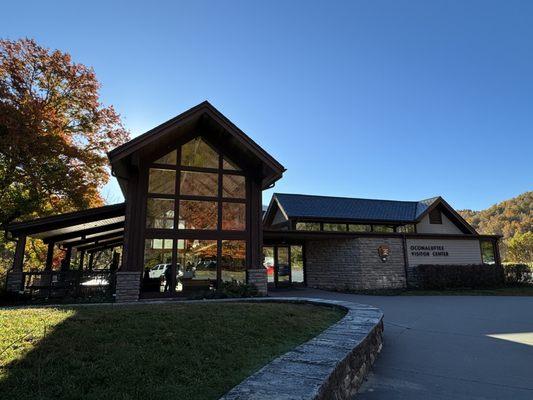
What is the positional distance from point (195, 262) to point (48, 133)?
9.25 metres

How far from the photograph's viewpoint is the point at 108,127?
18.3 m

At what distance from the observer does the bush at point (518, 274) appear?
19630 millimetres

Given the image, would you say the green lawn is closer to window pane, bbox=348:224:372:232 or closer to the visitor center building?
the visitor center building

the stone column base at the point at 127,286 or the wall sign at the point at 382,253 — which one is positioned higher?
the wall sign at the point at 382,253

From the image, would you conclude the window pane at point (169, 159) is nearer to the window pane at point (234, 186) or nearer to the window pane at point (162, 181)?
the window pane at point (162, 181)

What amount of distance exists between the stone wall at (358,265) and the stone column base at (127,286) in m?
10.2

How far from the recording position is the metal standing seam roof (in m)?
19.5

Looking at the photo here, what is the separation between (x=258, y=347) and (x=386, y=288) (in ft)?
47.1

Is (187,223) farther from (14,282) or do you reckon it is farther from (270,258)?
(270,258)

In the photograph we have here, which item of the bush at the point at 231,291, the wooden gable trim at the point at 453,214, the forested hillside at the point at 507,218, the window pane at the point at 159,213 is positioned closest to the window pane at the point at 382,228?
the wooden gable trim at the point at 453,214

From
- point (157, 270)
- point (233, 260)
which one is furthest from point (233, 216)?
point (157, 270)

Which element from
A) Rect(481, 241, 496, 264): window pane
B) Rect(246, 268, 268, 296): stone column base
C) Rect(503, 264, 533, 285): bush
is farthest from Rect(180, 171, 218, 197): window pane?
Rect(503, 264, 533, 285): bush

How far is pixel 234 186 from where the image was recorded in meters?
13.5

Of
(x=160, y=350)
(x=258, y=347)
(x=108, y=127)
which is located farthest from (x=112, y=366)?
(x=108, y=127)
